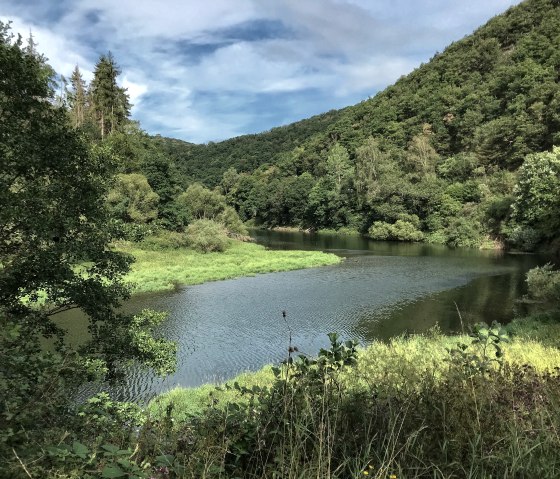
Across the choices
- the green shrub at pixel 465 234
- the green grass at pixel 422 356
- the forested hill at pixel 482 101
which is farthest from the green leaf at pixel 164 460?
the forested hill at pixel 482 101

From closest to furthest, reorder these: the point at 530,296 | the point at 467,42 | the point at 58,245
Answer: the point at 58,245 < the point at 530,296 < the point at 467,42

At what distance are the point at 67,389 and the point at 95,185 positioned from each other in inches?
248

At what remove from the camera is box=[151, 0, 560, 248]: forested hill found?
63.2 metres

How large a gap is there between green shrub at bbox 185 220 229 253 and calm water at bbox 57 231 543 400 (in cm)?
1299

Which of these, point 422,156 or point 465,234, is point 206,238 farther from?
point 422,156

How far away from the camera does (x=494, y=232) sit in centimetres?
5456

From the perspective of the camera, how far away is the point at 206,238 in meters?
46.5

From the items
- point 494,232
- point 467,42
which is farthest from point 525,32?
point 494,232

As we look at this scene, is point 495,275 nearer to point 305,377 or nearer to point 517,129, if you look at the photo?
point 305,377

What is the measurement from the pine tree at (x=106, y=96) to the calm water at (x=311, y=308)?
3430 cm

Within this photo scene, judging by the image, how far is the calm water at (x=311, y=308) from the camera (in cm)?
1619

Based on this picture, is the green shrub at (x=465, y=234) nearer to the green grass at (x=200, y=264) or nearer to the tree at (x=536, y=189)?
the tree at (x=536, y=189)

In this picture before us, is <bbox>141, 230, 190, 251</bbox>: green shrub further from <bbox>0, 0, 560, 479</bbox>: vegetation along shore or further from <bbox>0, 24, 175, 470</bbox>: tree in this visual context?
<bbox>0, 24, 175, 470</bbox>: tree

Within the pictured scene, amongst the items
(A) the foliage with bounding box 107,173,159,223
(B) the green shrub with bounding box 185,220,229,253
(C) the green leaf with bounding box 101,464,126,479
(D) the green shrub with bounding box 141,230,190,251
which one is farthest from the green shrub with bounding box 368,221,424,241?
(C) the green leaf with bounding box 101,464,126,479
